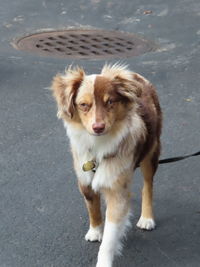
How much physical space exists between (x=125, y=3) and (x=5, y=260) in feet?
24.0

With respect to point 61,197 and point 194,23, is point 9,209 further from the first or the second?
point 194,23

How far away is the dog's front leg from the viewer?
412cm

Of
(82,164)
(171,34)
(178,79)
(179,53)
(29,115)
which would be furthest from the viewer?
(171,34)

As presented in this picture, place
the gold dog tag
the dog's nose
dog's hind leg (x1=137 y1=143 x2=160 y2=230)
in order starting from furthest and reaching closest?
dog's hind leg (x1=137 y1=143 x2=160 y2=230) < the gold dog tag < the dog's nose

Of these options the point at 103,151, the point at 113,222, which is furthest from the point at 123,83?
the point at 113,222

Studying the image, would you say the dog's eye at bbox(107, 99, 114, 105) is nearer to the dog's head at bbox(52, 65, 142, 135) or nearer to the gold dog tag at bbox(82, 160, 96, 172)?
the dog's head at bbox(52, 65, 142, 135)

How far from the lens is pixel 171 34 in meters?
9.46

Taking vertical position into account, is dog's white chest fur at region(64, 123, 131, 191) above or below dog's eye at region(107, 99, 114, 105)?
below

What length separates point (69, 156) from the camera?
5914 millimetres

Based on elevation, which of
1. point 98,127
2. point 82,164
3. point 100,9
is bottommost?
point 100,9

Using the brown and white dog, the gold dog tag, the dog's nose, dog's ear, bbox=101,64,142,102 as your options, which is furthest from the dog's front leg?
A: dog's ear, bbox=101,64,142,102

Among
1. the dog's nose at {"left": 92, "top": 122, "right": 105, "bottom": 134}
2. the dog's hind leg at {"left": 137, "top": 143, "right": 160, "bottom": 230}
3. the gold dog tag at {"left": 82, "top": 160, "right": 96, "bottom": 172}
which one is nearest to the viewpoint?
the dog's nose at {"left": 92, "top": 122, "right": 105, "bottom": 134}

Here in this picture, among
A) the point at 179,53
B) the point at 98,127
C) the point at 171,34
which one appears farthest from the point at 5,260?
the point at 171,34

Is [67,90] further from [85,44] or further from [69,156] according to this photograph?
[85,44]
